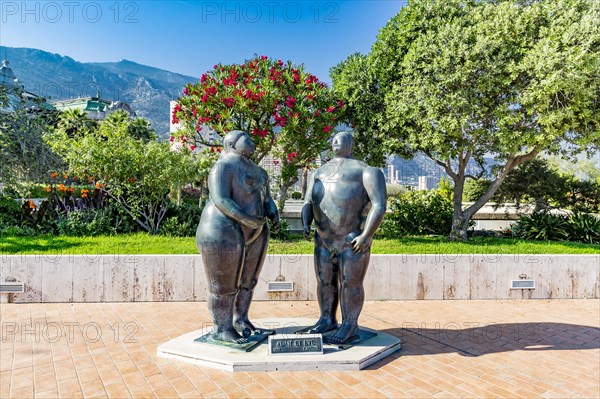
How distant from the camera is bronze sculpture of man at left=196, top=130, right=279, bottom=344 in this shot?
13.1 feet

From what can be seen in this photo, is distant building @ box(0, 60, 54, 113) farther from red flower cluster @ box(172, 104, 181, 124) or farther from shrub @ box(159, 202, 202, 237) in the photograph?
shrub @ box(159, 202, 202, 237)

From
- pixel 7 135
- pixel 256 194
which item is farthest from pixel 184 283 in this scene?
pixel 7 135

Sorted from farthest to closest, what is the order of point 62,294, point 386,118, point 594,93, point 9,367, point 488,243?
point 386,118, point 488,243, point 594,93, point 62,294, point 9,367

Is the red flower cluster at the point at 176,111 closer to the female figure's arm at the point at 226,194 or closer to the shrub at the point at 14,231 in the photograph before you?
the shrub at the point at 14,231

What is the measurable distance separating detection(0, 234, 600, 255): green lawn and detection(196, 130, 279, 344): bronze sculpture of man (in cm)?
319

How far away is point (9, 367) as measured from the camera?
3980 mm

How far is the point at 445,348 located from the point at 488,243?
5412mm

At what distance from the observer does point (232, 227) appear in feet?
13.3

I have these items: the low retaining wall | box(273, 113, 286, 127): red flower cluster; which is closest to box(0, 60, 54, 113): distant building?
the low retaining wall

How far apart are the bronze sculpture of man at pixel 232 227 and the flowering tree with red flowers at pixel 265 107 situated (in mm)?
4610

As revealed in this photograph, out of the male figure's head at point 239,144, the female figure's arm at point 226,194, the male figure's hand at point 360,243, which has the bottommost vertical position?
the male figure's hand at point 360,243

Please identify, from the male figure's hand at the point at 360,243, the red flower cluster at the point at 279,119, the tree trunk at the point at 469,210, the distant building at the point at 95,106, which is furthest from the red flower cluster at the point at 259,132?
the distant building at the point at 95,106

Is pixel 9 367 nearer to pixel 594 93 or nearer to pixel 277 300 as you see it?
pixel 277 300

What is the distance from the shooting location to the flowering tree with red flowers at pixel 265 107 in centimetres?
883
